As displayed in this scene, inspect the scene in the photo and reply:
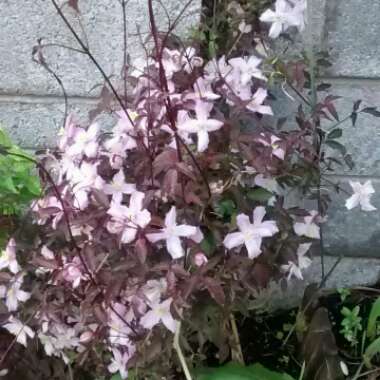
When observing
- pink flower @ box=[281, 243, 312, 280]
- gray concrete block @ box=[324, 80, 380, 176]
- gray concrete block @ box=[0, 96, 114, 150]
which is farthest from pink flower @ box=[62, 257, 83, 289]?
gray concrete block @ box=[324, 80, 380, 176]

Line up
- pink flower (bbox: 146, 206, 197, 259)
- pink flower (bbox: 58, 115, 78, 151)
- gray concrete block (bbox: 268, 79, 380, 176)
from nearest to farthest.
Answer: pink flower (bbox: 146, 206, 197, 259), pink flower (bbox: 58, 115, 78, 151), gray concrete block (bbox: 268, 79, 380, 176)

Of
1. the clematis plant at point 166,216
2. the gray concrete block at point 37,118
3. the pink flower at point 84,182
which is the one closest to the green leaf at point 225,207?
the clematis plant at point 166,216

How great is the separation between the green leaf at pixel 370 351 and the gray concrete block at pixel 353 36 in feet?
2.15

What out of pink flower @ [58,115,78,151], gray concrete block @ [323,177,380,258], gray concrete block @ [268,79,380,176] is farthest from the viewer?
gray concrete block @ [323,177,380,258]

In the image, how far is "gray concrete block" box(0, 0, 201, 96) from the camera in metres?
1.91

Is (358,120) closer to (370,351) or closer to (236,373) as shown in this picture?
(370,351)

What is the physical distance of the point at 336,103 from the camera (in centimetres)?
206

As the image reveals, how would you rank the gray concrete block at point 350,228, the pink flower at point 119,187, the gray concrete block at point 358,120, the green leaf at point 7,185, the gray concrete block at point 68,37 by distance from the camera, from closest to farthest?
the pink flower at point 119,187
the green leaf at point 7,185
the gray concrete block at point 68,37
the gray concrete block at point 358,120
the gray concrete block at point 350,228

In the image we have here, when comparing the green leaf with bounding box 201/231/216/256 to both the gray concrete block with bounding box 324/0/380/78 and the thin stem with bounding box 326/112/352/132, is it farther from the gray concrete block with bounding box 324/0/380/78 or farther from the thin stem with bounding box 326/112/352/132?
the gray concrete block with bounding box 324/0/380/78

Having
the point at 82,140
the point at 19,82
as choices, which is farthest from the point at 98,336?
the point at 19,82

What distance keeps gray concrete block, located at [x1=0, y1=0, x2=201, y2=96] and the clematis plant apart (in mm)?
173

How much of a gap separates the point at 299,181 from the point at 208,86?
0.94 ft

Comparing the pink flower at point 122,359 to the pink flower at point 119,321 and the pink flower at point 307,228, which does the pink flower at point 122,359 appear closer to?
the pink flower at point 119,321

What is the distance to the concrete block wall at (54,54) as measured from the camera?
75.4 inches
